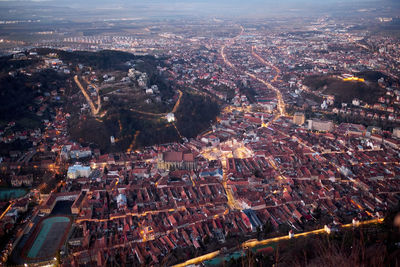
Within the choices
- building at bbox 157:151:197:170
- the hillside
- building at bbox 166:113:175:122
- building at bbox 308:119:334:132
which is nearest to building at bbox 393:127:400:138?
building at bbox 308:119:334:132

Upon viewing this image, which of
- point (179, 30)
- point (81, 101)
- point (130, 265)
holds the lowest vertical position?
point (130, 265)

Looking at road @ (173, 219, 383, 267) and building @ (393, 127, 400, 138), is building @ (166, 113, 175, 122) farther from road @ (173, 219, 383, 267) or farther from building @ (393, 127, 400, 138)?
building @ (393, 127, 400, 138)

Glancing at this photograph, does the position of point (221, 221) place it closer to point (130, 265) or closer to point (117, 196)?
point (130, 265)

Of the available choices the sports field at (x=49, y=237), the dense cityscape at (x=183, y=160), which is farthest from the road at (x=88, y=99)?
the sports field at (x=49, y=237)

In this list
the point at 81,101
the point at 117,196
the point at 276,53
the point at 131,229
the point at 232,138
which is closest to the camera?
the point at 131,229

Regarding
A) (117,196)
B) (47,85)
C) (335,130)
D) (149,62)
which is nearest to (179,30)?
(149,62)

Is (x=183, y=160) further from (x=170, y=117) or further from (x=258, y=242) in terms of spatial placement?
(x=258, y=242)
